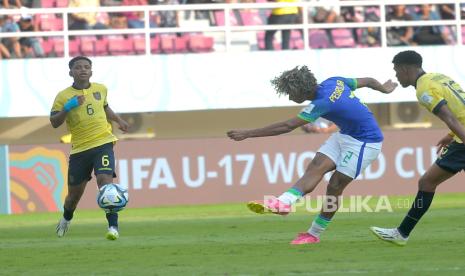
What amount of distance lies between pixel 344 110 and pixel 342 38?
44.9ft

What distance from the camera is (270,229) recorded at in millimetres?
15828

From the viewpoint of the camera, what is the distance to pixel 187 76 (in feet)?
80.3

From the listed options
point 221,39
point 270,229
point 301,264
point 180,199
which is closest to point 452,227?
point 270,229

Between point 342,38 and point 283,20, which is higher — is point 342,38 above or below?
below

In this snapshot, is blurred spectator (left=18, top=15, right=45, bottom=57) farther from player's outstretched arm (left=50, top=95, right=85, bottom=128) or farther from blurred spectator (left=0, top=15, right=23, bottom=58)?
player's outstretched arm (left=50, top=95, right=85, bottom=128)

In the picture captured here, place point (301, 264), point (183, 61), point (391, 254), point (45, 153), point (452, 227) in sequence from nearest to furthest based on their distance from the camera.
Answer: point (301, 264) → point (391, 254) → point (452, 227) → point (45, 153) → point (183, 61)

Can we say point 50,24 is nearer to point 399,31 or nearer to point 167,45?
point 167,45

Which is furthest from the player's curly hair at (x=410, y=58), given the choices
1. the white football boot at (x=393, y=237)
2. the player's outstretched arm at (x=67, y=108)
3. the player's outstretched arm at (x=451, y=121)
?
the player's outstretched arm at (x=67, y=108)

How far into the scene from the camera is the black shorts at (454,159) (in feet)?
39.6

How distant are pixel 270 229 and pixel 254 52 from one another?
9352 mm

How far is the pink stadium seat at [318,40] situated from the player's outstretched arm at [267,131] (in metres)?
13.7

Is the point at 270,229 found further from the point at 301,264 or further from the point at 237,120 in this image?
the point at 237,120

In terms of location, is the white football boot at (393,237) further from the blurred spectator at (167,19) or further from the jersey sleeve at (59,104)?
the blurred spectator at (167,19)

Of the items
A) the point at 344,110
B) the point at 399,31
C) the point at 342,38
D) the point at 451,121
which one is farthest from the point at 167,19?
the point at 451,121
